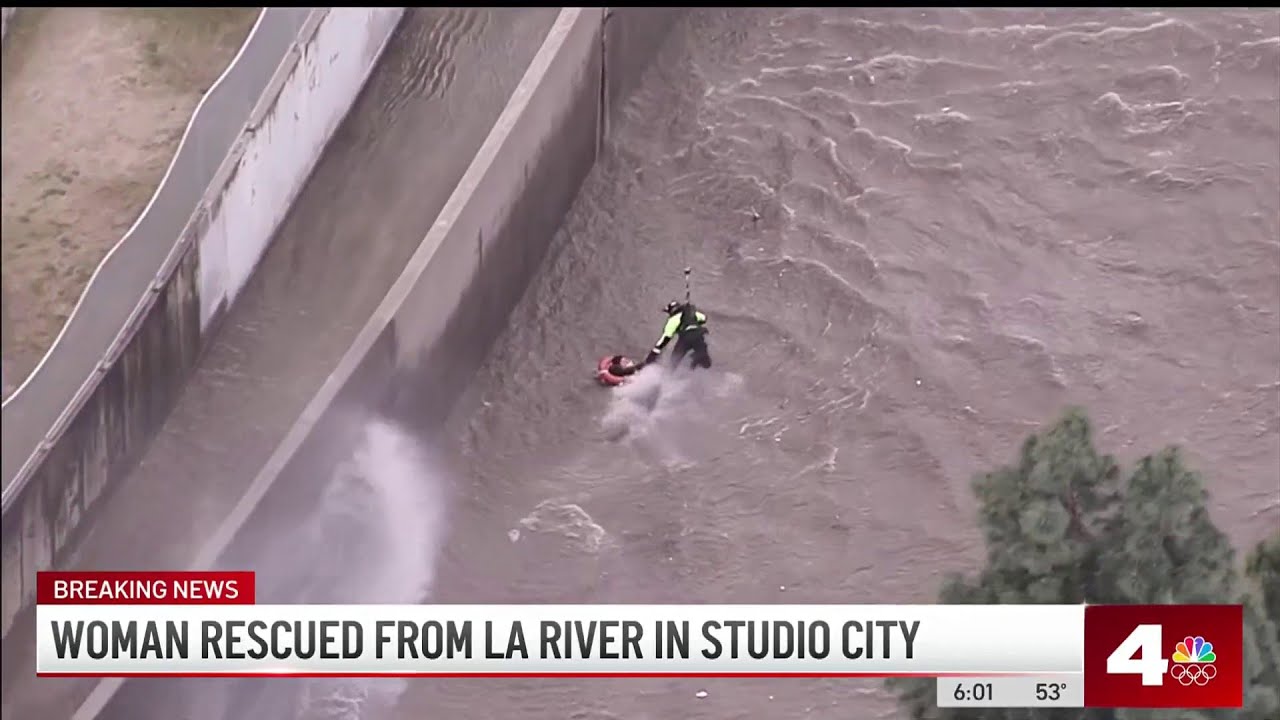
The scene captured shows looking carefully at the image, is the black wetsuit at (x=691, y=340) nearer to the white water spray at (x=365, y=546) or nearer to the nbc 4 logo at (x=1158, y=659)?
the white water spray at (x=365, y=546)

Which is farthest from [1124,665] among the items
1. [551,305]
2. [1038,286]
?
[551,305]

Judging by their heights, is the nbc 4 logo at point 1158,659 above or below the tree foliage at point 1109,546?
below

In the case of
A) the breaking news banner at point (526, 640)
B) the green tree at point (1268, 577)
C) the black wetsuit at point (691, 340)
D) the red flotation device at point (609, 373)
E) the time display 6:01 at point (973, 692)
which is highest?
the black wetsuit at point (691, 340)

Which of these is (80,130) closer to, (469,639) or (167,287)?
(167,287)

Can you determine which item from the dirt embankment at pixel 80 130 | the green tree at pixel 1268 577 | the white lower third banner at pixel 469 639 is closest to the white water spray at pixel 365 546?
the dirt embankment at pixel 80 130

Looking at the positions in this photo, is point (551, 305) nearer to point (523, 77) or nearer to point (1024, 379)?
point (523, 77)

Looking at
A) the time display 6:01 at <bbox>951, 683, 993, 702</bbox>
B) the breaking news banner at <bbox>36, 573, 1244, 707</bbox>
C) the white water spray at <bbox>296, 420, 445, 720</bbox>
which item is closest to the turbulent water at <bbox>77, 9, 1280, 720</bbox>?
the white water spray at <bbox>296, 420, 445, 720</bbox>

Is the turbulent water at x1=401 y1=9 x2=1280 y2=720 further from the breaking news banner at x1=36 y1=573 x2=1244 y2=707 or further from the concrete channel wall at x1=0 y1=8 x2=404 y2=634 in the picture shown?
the breaking news banner at x1=36 y1=573 x2=1244 y2=707
